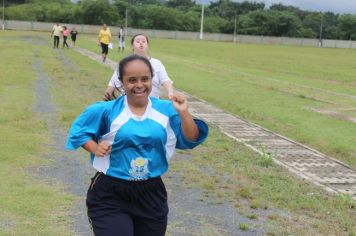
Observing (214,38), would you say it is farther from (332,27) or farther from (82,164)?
(82,164)

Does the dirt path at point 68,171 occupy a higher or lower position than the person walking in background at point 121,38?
lower

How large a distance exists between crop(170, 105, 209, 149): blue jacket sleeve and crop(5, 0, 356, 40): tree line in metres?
99.5

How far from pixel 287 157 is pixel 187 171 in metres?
1.95

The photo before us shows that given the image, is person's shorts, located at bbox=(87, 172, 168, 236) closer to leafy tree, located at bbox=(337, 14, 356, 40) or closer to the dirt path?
the dirt path

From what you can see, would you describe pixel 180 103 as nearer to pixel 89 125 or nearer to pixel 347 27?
pixel 89 125

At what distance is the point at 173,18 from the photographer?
11588cm

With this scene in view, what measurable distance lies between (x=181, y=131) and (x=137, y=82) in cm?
39

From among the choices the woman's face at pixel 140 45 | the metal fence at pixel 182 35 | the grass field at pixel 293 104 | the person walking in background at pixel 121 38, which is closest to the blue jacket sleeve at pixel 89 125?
the woman's face at pixel 140 45

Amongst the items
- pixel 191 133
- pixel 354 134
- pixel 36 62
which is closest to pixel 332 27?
pixel 36 62

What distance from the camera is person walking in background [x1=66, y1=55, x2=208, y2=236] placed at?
130 inches

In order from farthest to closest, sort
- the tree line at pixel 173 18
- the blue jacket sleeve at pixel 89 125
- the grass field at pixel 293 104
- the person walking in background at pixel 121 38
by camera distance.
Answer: the tree line at pixel 173 18
the person walking in background at pixel 121 38
the grass field at pixel 293 104
the blue jacket sleeve at pixel 89 125

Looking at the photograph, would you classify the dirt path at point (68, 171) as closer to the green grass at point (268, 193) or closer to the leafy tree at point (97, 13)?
the green grass at point (268, 193)

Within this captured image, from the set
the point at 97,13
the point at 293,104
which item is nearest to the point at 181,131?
the point at 293,104

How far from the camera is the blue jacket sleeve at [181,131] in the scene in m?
3.37
